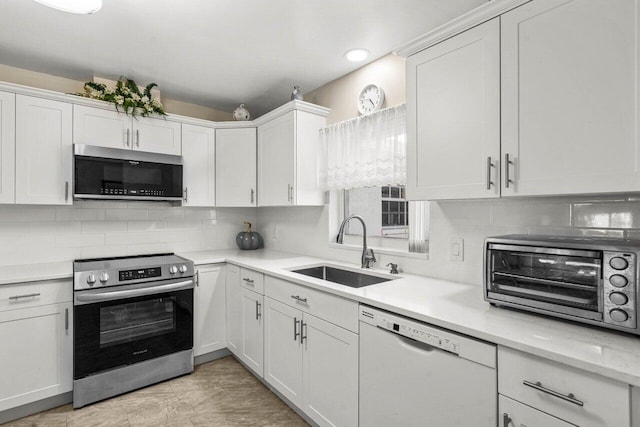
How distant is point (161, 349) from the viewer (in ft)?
8.48

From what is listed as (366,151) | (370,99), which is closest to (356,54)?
(370,99)

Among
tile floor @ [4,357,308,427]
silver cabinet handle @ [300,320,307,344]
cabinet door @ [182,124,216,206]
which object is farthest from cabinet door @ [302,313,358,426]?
cabinet door @ [182,124,216,206]

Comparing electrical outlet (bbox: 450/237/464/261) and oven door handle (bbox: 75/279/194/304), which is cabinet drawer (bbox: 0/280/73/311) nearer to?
oven door handle (bbox: 75/279/194/304)

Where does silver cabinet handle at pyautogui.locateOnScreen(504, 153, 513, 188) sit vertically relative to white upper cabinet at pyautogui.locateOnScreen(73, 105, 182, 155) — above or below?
below

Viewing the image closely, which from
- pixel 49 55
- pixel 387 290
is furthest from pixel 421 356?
pixel 49 55

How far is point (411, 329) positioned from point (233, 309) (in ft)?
6.19

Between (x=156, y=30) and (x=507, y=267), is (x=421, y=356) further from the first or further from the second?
(x=156, y=30)

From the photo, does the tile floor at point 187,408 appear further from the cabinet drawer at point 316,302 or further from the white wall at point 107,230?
the white wall at point 107,230

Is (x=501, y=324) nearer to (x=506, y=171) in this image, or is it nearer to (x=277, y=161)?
(x=506, y=171)

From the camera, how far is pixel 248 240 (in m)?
Answer: 3.54

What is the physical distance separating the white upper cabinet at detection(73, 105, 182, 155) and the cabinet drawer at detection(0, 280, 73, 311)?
3.57ft

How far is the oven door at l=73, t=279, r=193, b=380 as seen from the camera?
228cm

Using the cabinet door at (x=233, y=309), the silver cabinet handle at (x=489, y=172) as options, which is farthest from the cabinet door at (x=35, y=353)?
the silver cabinet handle at (x=489, y=172)

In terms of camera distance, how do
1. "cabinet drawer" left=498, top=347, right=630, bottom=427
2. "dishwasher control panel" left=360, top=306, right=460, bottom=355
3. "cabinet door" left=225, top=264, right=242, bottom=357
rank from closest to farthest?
"cabinet drawer" left=498, top=347, right=630, bottom=427
"dishwasher control panel" left=360, top=306, right=460, bottom=355
"cabinet door" left=225, top=264, right=242, bottom=357
